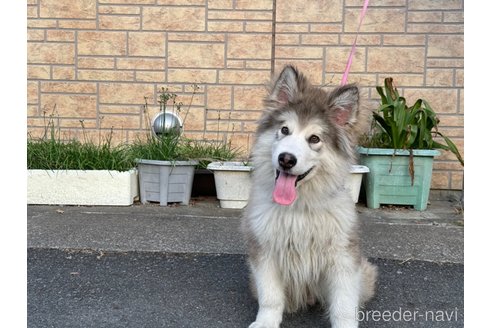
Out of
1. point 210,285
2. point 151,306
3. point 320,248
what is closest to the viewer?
point 320,248

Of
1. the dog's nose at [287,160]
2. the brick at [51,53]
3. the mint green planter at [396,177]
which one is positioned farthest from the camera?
the brick at [51,53]

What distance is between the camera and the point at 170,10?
20.5ft

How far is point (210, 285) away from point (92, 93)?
152 inches

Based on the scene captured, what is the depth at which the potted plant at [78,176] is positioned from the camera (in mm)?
5570

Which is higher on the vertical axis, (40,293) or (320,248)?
(320,248)

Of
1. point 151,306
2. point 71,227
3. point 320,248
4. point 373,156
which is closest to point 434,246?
point 373,156

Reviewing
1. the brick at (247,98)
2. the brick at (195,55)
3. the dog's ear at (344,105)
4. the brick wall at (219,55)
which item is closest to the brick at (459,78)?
the brick wall at (219,55)

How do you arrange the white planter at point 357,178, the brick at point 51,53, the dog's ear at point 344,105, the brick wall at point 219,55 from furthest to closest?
the brick at point 51,53 < the brick wall at point 219,55 < the white planter at point 357,178 < the dog's ear at point 344,105

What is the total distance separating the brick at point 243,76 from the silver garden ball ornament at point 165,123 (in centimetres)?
82

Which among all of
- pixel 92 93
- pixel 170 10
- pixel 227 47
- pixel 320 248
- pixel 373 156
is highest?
pixel 170 10

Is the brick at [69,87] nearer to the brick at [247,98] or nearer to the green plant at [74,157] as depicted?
the green plant at [74,157]

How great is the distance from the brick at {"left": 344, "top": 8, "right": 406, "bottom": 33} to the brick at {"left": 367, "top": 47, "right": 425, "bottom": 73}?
0.25 meters

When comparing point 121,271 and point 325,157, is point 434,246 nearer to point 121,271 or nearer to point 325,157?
point 325,157

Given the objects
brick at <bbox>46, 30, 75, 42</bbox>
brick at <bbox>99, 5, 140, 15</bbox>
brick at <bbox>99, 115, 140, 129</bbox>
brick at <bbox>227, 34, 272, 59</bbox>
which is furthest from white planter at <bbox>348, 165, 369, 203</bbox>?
brick at <bbox>46, 30, 75, 42</bbox>
